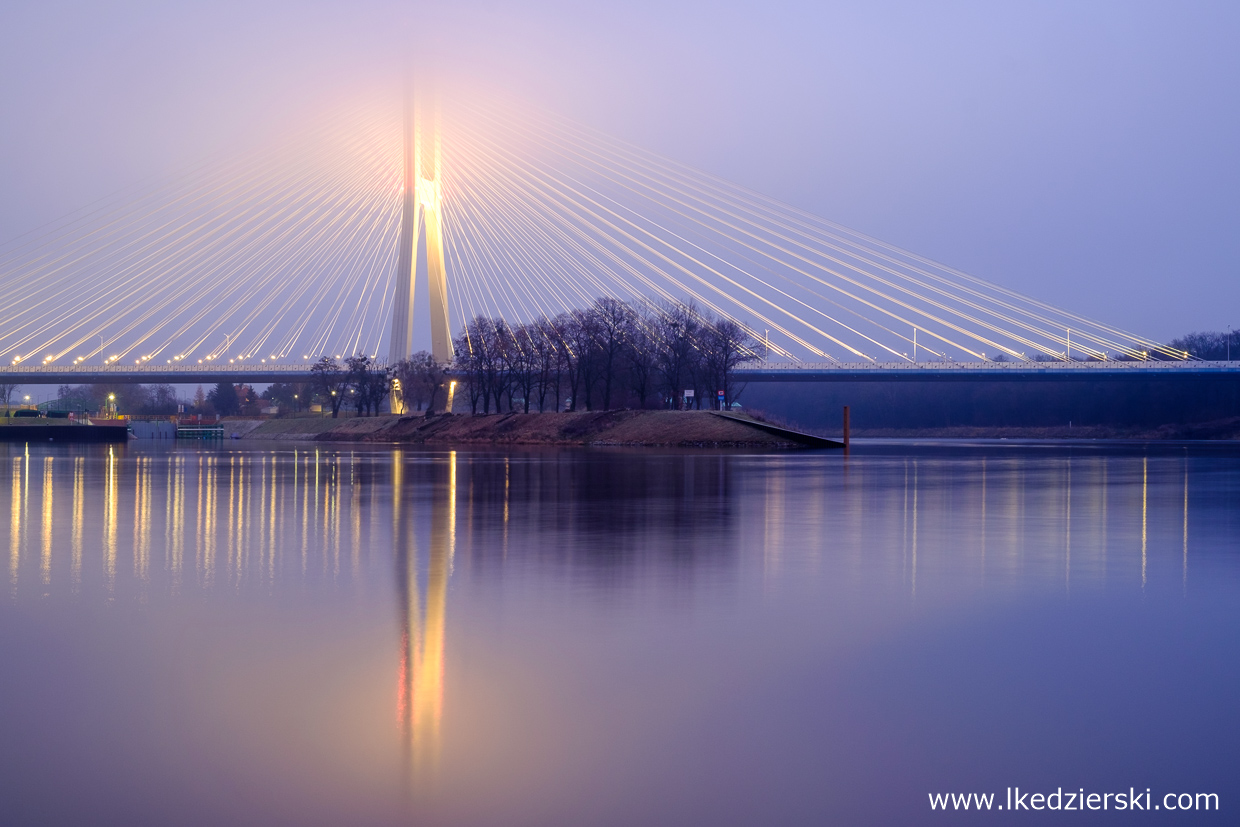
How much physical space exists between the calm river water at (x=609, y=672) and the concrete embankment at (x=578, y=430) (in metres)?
41.9

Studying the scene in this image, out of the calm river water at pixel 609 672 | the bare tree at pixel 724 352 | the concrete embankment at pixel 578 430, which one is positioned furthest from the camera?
the bare tree at pixel 724 352

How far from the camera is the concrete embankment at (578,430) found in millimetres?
57062

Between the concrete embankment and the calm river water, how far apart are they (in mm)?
41885

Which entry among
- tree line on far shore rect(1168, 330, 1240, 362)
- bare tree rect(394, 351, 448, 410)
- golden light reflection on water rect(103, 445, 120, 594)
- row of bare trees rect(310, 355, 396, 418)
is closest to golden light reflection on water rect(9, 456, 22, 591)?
golden light reflection on water rect(103, 445, 120, 594)

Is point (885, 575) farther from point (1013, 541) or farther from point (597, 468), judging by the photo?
point (597, 468)

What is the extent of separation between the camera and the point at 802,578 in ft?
34.8

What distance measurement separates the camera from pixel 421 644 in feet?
24.9

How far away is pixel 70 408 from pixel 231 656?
134 meters

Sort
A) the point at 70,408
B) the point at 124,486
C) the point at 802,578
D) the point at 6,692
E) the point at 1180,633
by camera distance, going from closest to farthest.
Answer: the point at 6,692
the point at 1180,633
the point at 802,578
the point at 124,486
the point at 70,408

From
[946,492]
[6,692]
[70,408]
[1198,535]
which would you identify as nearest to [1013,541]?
[1198,535]

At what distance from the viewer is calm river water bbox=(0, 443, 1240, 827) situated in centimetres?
486

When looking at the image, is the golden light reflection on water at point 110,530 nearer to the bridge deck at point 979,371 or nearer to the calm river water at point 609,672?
the calm river water at point 609,672

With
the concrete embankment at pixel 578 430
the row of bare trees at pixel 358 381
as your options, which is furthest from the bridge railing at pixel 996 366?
the row of bare trees at pixel 358 381

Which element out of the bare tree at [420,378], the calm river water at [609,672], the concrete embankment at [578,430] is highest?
the bare tree at [420,378]
